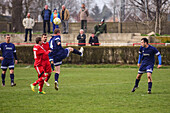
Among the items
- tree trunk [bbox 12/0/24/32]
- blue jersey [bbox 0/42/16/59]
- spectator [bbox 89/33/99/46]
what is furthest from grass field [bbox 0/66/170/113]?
tree trunk [bbox 12/0/24/32]

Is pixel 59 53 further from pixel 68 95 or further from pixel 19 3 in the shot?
pixel 19 3

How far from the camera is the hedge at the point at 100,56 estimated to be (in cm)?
2342

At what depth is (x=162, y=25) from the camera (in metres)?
33.0

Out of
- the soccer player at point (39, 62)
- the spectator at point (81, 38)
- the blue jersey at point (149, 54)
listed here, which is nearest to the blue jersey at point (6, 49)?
the soccer player at point (39, 62)

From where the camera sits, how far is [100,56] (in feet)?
78.7

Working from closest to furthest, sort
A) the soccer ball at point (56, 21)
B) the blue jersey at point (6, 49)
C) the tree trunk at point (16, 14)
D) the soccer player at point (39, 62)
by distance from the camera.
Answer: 1. the soccer player at point (39, 62)
2. the blue jersey at point (6, 49)
3. the soccer ball at point (56, 21)
4. the tree trunk at point (16, 14)

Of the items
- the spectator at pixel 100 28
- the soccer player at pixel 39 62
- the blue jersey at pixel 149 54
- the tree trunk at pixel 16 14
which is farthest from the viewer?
the tree trunk at pixel 16 14

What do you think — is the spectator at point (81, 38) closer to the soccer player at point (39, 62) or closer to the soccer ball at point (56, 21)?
the soccer ball at point (56, 21)

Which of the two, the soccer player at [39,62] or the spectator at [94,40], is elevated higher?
the spectator at [94,40]

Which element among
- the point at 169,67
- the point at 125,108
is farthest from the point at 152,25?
the point at 125,108

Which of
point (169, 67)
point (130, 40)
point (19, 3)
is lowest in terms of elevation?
point (169, 67)

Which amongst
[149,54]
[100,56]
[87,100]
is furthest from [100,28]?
[87,100]

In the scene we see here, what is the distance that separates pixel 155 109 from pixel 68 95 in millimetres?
3262

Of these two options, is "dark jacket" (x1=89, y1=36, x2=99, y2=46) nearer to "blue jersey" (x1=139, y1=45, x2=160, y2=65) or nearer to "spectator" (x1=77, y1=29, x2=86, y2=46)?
"spectator" (x1=77, y1=29, x2=86, y2=46)
